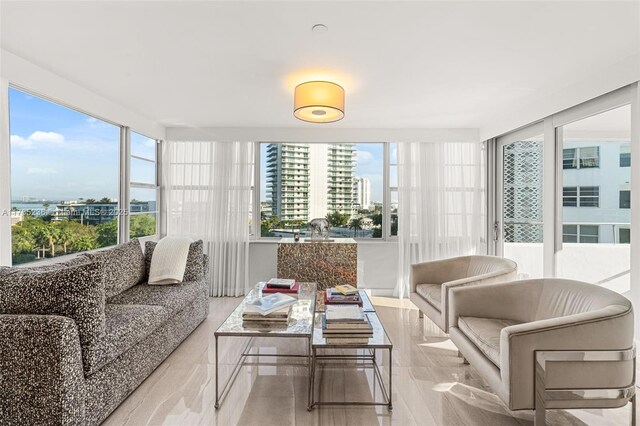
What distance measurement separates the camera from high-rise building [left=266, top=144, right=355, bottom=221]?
17.0ft

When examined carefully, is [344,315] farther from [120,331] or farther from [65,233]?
[65,233]

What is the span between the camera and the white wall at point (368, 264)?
5008mm

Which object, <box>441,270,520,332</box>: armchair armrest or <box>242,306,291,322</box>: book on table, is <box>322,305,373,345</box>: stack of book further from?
<box>441,270,520,332</box>: armchair armrest

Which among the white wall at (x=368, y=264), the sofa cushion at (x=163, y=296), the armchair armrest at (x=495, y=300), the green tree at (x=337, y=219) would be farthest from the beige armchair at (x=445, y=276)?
the sofa cushion at (x=163, y=296)

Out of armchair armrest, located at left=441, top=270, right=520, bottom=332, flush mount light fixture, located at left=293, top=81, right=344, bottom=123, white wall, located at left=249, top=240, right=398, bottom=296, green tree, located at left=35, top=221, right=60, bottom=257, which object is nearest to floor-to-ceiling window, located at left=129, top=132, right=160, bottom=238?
green tree, located at left=35, top=221, right=60, bottom=257

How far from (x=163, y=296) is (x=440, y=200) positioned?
365 centimetres

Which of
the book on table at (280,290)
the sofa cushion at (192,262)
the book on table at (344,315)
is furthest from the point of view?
the sofa cushion at (192,262)

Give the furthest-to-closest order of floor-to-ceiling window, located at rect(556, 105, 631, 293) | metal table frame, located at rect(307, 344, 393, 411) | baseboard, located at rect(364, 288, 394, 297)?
1. baseboard, located at rect(364, 288, 394, 297)
2. floor-to-ceiling window, located at rect(556, 105, 631, 293)
3. metal table frame, located at rect(307, 344, 393, 411)

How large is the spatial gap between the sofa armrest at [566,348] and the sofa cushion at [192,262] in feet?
9.65

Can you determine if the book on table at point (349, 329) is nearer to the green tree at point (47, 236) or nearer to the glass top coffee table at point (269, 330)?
the glass top coffee table at point (269, 330)

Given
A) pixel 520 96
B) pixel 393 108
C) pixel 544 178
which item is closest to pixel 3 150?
pixel 393 108

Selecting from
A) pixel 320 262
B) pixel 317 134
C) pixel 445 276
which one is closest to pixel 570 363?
pixel 445 276

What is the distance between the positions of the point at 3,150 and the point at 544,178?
4.70m

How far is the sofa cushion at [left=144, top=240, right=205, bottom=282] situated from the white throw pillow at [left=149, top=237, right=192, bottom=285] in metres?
0.07
